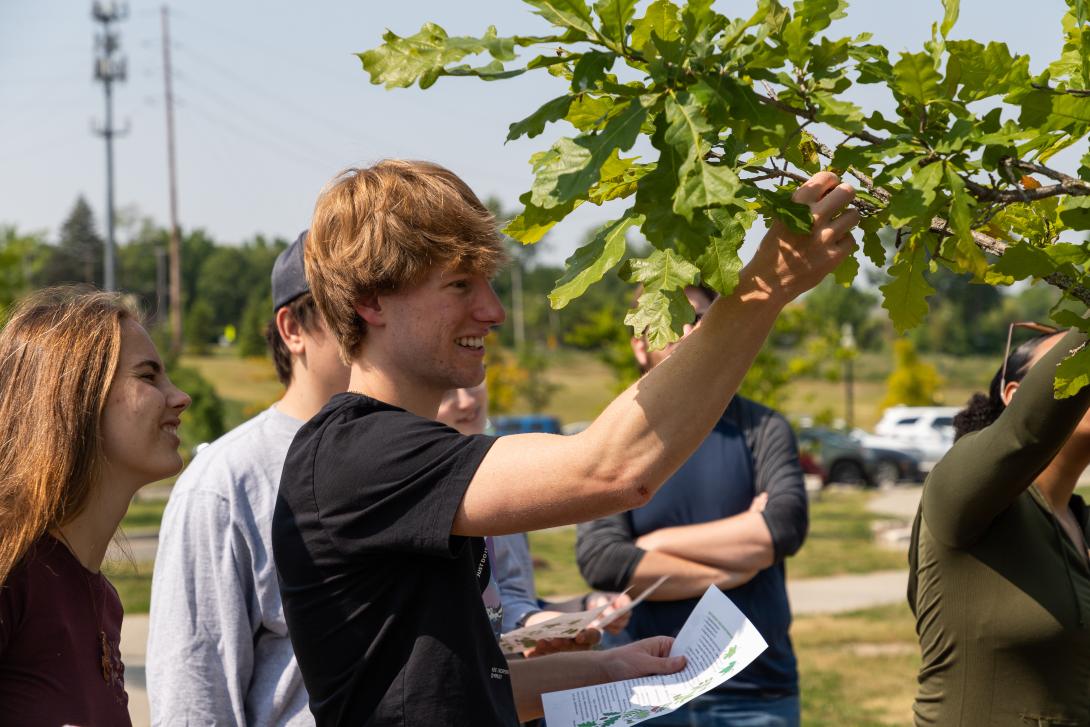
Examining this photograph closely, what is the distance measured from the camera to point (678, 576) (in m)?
3.78

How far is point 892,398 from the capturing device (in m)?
45.2

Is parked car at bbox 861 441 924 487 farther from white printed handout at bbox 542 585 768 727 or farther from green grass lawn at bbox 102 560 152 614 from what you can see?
white printed handout at bbox 542 585 768 727

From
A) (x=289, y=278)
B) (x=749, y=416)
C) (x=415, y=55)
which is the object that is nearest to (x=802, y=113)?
(x=415, y=55)

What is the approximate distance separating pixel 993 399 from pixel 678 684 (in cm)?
147

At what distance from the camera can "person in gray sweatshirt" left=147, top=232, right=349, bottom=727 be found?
8.27 feet

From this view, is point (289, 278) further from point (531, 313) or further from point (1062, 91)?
point (531, 313)

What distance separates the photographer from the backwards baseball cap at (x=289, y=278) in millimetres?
2955

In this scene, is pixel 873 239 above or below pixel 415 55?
below

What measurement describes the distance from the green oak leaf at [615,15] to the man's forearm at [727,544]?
2.51 m

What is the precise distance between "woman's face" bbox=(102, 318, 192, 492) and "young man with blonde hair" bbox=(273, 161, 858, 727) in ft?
1.85

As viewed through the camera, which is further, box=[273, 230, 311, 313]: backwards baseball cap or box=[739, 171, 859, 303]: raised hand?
box=[273, 230, 311, 313]: backwards baseball cap

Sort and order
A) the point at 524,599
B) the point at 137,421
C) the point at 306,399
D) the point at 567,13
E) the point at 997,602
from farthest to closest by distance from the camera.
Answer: the point at 524,599 < the point at 306,399 < the point at 997,602 < the point at 137,421 < the point at 567,13

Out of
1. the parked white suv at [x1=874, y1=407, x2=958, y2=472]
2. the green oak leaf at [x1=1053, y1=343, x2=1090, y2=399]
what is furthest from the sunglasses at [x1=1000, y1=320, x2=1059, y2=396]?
the parked white suv at [x1=874, y1=407, x2=958, y2=472]

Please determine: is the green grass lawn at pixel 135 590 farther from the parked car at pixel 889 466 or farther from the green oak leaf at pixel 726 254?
the parked car at pixel 889 466
